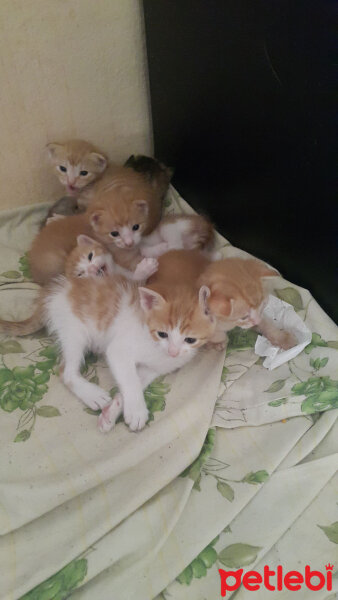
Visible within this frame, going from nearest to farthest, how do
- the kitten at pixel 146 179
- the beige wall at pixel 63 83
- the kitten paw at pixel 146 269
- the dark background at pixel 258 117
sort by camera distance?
1. the dark background at pixel 258 117
2. the kitten paw at pixel 146 269
3. the beige wall at pixel 63 83
4. the kitten at pixel 146 179

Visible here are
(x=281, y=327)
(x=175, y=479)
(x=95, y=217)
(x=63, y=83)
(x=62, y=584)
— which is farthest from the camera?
(x=63, y=83)

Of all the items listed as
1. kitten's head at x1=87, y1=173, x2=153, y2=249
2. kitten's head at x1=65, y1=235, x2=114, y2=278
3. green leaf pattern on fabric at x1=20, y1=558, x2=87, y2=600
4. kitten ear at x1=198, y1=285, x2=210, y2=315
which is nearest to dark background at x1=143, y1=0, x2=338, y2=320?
kitten's head at x1=87, y1=173, x2=153, y2=249

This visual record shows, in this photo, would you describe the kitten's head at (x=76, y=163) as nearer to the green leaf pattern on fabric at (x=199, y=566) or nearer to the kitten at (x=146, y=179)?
the kitten at (x=146, y=179)

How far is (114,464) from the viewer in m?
1.03

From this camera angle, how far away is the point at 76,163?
1590mm

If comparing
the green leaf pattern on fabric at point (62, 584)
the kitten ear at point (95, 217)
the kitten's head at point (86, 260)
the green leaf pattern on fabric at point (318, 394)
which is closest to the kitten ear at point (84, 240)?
the kitten's head at point (86, 260)

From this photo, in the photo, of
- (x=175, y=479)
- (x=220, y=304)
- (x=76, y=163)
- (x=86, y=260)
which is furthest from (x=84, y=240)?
(x=175, y=479)

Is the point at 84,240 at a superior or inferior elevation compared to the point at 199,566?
superior

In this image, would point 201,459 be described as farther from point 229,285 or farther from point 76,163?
point 76,163

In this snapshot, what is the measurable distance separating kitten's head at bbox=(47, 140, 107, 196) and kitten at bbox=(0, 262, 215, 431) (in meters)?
0.50

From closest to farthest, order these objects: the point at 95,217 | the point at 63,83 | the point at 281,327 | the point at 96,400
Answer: the point at 96,400 → the point at 281,327 → the point at 95,217 → the point at 63,83

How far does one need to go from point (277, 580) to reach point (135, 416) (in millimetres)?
470

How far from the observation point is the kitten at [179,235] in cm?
149

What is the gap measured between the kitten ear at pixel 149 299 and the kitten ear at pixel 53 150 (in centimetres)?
78
